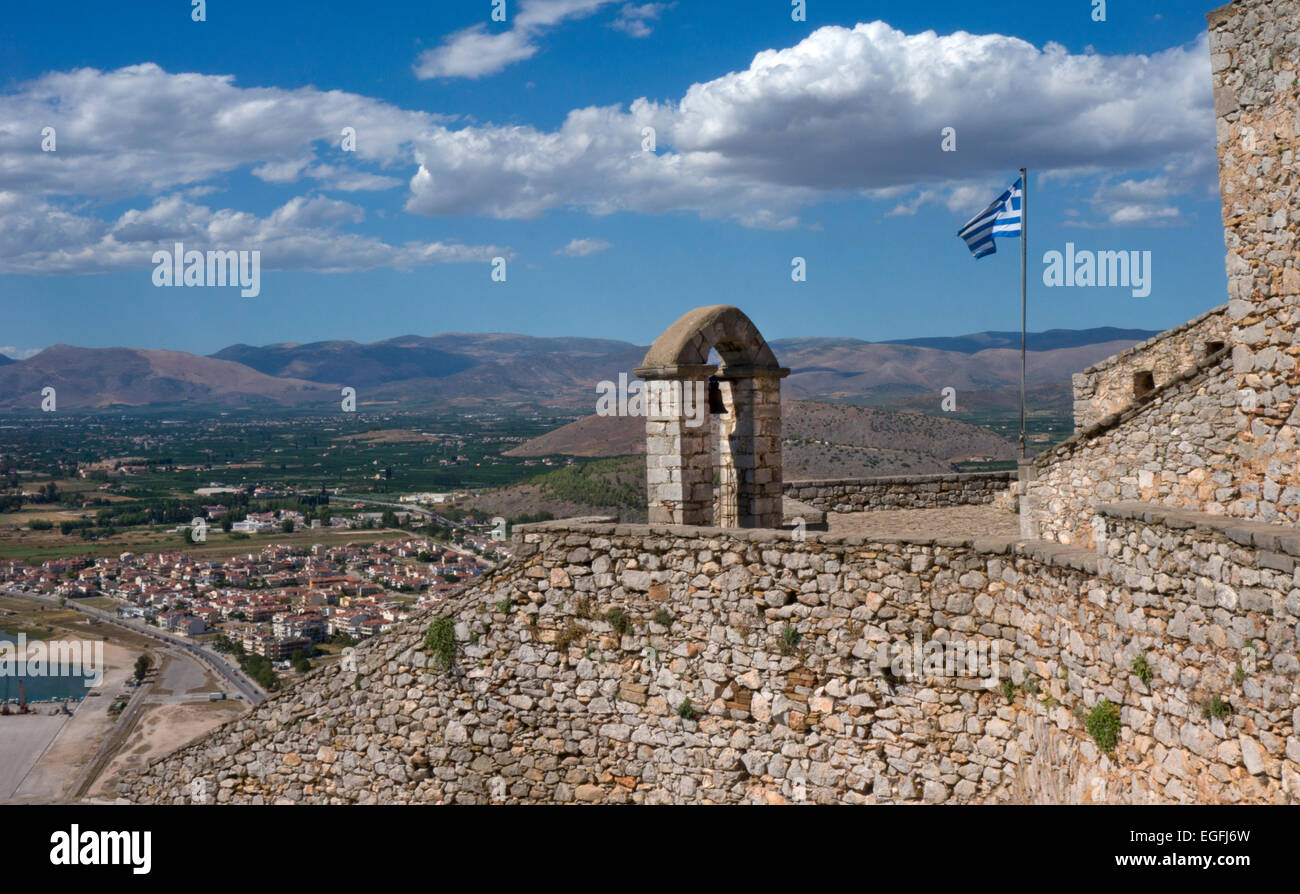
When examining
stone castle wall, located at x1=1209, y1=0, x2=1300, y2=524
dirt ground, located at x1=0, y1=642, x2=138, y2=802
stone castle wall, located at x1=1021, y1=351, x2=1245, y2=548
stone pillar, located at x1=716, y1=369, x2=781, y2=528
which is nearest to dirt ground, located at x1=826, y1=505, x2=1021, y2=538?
stone castle wall, located at x1=1021, y1=351, x2=1245, y2=548

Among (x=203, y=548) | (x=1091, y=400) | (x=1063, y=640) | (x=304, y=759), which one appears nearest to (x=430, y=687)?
(x=304, y=759)

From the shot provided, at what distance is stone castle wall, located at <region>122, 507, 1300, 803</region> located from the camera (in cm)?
605

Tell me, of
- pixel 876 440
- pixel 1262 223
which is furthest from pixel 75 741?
pixel 876 440

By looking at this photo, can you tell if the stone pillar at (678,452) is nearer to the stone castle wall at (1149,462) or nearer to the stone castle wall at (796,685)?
the stone castle wall at (796,685)

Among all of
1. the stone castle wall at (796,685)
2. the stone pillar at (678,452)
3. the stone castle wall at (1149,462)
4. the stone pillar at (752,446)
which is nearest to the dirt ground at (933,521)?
the stone castle wall at (1149,462)

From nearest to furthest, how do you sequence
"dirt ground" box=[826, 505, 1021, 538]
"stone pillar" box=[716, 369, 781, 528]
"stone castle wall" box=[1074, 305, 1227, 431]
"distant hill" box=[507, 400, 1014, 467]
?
1. "stone pillar" box=[716, 369, 781, 528]
2. "stone castle wall" box=[1074, 305, 1227, 431]
3. "dirt ground" box=[826, 505, 1021, 538]
4. "distant hill" box=[507, 400, 1014, 467]

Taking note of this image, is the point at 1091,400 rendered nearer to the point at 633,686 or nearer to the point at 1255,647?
the point at 633,686

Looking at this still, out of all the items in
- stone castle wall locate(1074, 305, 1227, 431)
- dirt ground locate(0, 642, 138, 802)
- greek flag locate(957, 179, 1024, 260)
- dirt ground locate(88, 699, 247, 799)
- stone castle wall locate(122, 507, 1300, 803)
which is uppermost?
greek flag locate(957, 179, 1024, 260)

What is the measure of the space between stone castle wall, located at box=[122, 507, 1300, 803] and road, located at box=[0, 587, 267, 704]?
9398 millimetres

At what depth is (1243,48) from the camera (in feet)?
25.1

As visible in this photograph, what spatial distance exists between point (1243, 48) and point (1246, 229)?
4.26ft

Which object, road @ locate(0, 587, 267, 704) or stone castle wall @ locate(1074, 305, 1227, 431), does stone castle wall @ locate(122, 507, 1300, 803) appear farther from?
road @ locate(0, 587, 267, 704)

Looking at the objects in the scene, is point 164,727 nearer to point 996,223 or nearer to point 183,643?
point 183,643

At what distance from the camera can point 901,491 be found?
19.8 m
